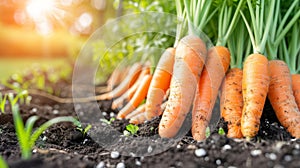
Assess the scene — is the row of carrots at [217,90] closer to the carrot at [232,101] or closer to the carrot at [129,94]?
the carrot at [232,101]

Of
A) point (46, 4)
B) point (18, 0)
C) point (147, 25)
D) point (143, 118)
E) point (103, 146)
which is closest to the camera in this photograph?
point (103, 146)

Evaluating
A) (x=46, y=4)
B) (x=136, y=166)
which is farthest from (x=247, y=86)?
(x=46, y=4)

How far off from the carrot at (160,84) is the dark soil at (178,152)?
0.25m

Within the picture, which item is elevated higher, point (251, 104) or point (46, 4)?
point (46, 4)

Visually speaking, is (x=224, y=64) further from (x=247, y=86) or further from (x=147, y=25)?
(x=147, y=25)

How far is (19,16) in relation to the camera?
914 cm

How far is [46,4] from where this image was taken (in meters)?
6.08

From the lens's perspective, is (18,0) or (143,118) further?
(18,0)

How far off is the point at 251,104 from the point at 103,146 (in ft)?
3.08

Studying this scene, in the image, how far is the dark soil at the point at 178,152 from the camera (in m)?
1.54

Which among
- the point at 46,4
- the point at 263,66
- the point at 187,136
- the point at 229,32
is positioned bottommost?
the point at 187,136

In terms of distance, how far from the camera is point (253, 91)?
7.17 ft

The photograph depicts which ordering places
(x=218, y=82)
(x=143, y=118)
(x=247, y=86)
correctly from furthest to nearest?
(x=143, y=118), (x=218, y=82), (x=247, y=86)

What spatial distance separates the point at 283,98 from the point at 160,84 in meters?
0.85
